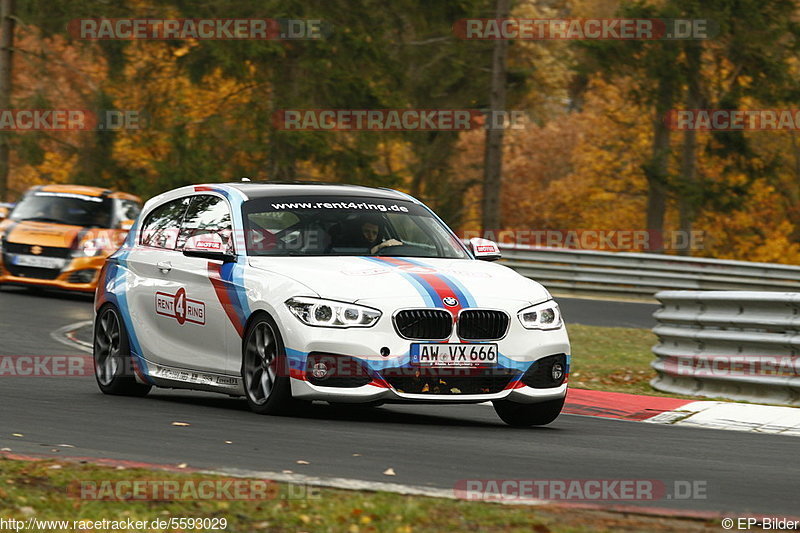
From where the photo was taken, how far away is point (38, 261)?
22250mm

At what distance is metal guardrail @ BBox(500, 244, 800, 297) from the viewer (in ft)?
91.1

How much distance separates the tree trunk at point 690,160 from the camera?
4003 cm

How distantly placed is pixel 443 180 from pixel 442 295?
3408 cm

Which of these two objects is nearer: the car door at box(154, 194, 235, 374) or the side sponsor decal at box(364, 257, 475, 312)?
the side sponsor decal at box(364, 257, 475, 312)

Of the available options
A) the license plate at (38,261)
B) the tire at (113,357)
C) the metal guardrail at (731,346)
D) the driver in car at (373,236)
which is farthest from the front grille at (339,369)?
the license plate at (38,261)

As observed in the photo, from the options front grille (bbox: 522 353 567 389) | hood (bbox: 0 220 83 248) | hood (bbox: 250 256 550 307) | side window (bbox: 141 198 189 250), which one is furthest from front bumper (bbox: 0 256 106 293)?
front grille (bbox: 522 353 567 389)

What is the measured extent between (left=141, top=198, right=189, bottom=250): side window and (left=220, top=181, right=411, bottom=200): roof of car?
23.8 inches

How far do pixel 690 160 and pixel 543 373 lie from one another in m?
33.5

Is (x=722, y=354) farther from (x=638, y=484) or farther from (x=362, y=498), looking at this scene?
(x=362, y=498)

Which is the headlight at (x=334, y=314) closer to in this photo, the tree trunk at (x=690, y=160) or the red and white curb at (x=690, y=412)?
the red and white curb at (x=690, y=412)

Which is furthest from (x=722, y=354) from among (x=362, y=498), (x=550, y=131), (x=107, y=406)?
(x=550, y=131)

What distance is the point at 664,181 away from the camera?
40.5m

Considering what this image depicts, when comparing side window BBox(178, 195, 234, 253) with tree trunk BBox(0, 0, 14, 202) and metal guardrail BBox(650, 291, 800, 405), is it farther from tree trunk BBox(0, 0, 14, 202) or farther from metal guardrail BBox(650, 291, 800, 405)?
tree trunk BBox(0, 0, 14, 202)

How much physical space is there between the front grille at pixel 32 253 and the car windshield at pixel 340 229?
40.0ft
